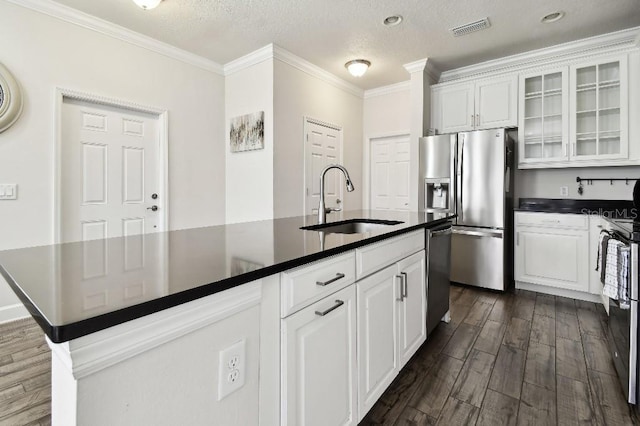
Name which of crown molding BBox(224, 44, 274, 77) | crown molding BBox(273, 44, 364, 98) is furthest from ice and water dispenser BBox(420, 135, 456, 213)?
crown molding BBox(224, 44, 274, 77)

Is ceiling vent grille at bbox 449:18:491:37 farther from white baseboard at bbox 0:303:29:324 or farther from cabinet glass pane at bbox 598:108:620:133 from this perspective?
white baseboard at bbox 0:303:29:324

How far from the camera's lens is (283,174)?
13.0ft

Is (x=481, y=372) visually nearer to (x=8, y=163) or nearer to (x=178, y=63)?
(x=8, y=163)

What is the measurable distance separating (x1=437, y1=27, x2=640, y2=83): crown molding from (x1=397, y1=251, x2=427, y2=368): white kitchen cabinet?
9.97ft

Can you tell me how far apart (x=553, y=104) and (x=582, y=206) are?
1.16 m

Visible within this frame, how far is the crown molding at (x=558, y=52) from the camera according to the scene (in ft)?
10.8

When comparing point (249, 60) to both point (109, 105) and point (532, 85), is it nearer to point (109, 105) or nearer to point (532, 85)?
point (109, 105)

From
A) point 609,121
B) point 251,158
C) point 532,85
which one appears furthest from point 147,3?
point 609,121

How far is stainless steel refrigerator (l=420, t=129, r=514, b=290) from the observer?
348cm

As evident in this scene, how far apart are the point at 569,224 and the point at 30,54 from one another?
5144 millimetres

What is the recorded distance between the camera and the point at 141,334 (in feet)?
2.13

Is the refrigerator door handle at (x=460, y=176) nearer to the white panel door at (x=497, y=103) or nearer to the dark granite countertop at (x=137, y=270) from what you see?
the white panel door at (x=497, y=103)

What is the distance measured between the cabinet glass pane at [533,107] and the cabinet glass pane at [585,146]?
0.49 meters

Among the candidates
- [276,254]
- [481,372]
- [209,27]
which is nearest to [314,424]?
[276,254]
